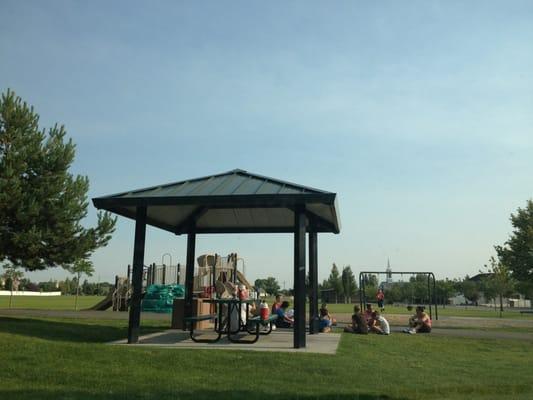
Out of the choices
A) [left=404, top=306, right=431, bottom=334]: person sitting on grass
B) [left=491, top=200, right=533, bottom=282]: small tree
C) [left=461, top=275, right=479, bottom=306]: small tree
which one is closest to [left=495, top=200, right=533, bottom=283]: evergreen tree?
[left=491, top=200, right=533, bottom=282]: small tree

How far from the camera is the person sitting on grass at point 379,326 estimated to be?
623 inches

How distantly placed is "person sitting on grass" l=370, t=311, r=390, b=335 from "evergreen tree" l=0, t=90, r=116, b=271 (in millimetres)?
9897

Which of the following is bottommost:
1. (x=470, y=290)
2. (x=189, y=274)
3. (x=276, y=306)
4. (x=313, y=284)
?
(x=276, y=306)

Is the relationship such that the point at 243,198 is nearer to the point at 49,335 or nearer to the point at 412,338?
the point at 49,335

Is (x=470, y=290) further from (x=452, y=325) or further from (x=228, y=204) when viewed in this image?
(x=228, y=204)

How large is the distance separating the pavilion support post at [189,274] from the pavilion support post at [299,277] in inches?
201

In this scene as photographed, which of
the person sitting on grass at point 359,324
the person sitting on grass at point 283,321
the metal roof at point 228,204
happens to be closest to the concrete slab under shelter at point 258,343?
the person sitting on grass at point 359,324

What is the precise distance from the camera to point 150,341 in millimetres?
12094

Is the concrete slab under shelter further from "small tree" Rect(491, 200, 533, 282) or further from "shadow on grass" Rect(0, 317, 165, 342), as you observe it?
"small tree" Rect(491, 200, 533, 282)

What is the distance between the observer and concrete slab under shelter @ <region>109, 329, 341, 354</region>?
35.4 ft

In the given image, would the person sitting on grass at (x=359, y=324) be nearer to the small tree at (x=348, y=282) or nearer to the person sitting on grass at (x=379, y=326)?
the person sitting on grass at (x=379, y=326)

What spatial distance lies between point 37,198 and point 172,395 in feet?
39.5

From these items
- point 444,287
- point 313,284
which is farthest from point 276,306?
point 444,287

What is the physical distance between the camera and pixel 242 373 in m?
8.46
